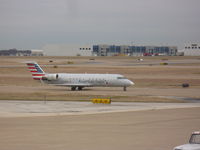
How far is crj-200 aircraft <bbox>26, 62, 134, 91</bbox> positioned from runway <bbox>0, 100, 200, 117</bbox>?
20593 millimetres

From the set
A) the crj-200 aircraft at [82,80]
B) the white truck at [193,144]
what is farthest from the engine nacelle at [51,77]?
the white truck at [193,144]

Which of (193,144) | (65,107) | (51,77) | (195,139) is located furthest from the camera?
(51,77)

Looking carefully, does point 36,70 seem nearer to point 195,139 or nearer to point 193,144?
point 195,139

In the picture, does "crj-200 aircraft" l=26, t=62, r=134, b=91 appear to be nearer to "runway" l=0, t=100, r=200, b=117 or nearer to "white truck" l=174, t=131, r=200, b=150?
"runway" l=0, t=100, r=200, b=117

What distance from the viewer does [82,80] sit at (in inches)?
3118

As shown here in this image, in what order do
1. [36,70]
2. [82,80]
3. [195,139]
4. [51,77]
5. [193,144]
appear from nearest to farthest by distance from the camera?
1. [193,144]
2. [195,139]
3. [82,80]
4. [51,77]
5. [36,70]

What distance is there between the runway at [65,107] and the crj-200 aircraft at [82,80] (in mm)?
20593

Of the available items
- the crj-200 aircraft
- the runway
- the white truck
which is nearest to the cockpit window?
the white truck

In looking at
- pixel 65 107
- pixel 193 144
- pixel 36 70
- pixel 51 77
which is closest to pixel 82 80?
pixel 51 77

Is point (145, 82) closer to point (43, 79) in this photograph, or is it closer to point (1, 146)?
point (43, 79)

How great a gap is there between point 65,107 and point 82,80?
1058 inches

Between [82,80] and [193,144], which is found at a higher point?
[193,144]

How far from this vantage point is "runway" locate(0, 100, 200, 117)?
156 ft

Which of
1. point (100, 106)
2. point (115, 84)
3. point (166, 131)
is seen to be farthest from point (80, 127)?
point (115, 84)
